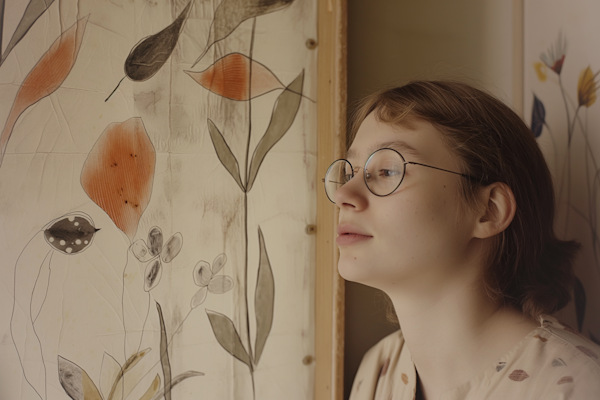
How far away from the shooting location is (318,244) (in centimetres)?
98

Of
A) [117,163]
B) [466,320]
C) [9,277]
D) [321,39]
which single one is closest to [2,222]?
[9,277]

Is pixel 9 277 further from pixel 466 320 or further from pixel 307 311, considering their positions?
pixel 466 320

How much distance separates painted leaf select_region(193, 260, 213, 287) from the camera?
87 cm

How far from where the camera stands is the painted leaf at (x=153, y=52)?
2.70 feet

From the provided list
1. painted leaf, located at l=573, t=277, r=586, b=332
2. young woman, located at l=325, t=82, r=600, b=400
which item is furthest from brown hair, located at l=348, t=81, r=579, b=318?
painted leaf, located at l=573, t=277, r=586, b=332

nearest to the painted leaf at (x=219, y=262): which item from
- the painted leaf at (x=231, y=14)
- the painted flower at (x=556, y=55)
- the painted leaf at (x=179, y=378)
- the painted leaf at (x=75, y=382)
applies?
the painted leaf at (x=179, y=378)

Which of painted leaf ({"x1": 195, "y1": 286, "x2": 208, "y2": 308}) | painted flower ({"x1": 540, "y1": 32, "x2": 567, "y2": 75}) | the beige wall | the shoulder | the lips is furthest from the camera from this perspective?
the beige wall

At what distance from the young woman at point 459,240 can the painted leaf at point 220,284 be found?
0.91 ft

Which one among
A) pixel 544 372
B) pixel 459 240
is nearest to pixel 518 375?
pixel 544 372

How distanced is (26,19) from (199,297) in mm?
649

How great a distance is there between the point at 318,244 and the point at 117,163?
486 millimetres

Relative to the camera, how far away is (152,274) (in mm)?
839

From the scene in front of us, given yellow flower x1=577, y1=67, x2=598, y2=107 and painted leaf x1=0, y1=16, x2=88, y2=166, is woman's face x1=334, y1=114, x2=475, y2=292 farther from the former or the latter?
painted leaf x1=0, y1=16, x2=88, y2=166

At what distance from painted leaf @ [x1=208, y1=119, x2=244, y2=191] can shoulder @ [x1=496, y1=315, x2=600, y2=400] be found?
0.66 metres
